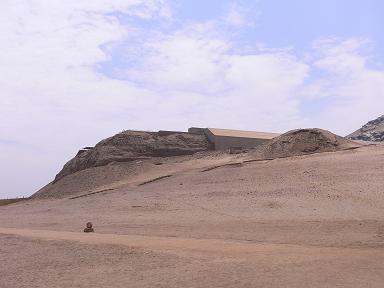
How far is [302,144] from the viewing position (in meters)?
28.2

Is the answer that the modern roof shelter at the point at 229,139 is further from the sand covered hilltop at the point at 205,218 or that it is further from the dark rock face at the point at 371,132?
the dark rock face at the point at 371,132

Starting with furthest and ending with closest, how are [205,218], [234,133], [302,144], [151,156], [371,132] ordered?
[371,132] < [234,133] < [151,156] < [302,144] < [205,218]

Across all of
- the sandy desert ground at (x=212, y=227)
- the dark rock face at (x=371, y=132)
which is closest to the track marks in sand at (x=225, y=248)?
the sandy desert ground at (x=212, y=227)

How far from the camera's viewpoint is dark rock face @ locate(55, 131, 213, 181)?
32906mm

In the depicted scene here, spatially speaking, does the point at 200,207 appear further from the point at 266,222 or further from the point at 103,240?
the point at 103,240

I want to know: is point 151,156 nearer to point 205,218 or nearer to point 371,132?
point 205,218

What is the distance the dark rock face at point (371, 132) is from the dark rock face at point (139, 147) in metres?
19.3

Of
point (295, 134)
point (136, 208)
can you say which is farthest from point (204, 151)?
point (136, 208)

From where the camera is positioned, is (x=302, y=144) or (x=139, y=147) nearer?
(x=302, y=144)

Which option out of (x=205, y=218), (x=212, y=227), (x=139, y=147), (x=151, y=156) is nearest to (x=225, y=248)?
(x=212, y=227)

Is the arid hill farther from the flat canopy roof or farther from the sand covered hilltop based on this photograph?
the flat canopy roof

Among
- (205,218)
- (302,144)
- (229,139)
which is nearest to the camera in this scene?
(205,218)

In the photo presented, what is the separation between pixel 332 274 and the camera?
902 centimetres

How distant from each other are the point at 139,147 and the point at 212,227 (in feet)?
59.5
